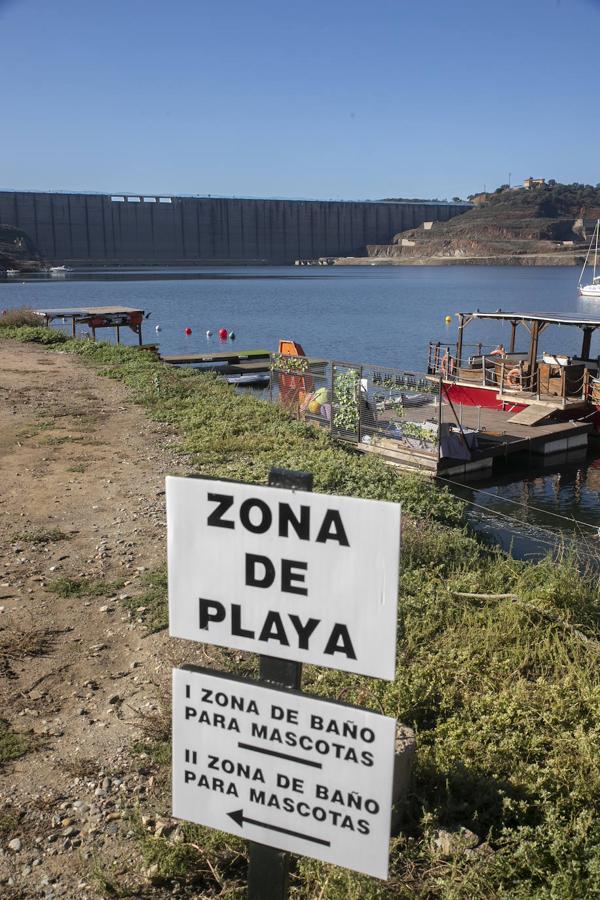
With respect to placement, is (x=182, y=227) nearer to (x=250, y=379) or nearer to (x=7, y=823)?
(x=250, y=379)

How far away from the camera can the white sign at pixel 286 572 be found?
1.99 metres

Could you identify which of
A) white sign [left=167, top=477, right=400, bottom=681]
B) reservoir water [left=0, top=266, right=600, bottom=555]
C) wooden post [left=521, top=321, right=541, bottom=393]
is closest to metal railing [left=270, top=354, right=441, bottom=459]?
reservoir water [left=0, top=266, right=600, bottom=555]

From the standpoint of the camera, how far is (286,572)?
2.09m

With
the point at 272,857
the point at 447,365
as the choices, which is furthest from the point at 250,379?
the point at 272,857

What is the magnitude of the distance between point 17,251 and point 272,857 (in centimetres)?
15849

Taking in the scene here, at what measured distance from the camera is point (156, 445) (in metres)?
11.3

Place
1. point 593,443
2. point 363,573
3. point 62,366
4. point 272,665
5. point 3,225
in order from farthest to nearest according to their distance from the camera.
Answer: point 3,225, point 593,443, point 62,366, point 272,665, point 363,573

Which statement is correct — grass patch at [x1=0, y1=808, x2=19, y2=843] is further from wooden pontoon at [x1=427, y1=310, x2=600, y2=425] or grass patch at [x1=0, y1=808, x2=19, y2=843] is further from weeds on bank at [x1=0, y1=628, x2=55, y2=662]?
wooden pontoon at [x1=427, y1=310, x2=600, y2=425]

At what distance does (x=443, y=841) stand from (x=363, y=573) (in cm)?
187

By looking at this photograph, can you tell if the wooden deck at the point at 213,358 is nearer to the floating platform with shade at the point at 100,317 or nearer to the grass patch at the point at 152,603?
the floating platform with shade at the point at 100,317

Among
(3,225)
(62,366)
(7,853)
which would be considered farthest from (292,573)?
(3,225)

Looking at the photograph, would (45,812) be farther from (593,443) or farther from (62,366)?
(593,443)

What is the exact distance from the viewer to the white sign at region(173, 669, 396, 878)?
204 centimetres

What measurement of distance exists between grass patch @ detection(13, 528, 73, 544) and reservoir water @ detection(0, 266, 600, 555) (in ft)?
19.1
